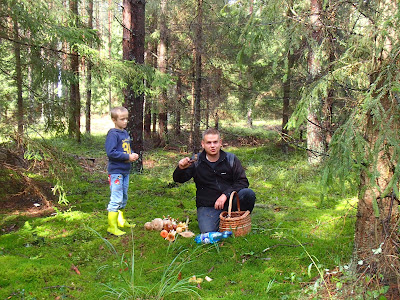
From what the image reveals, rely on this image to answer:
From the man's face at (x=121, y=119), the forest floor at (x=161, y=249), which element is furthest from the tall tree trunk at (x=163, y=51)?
the man's face at (x=121, y=119)

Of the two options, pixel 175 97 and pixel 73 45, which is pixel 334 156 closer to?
pixel 73 45

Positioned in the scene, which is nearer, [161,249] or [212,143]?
[161,249]

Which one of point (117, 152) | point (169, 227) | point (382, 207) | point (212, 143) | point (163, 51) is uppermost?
point (163, 51)

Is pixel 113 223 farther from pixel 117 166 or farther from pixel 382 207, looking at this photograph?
pixel 382 207

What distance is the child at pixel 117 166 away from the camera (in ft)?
15.4

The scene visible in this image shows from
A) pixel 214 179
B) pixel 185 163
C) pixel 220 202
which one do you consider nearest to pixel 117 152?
pixel 185 163

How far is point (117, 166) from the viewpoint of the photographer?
15.7ft

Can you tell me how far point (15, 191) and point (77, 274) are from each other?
3.62 meters

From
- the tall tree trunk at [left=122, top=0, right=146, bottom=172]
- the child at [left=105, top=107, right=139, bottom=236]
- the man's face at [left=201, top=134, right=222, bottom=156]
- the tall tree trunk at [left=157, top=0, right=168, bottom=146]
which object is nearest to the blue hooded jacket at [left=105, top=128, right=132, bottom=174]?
the child at [left=105, top=107, right=139, bottom=236]

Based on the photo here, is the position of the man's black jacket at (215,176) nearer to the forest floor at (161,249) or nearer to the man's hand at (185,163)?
the man's hand at (185,163)

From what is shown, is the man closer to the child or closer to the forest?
the forest

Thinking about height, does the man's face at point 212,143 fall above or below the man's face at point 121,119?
below

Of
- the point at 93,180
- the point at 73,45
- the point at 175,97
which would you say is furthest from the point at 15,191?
the point at 175,97

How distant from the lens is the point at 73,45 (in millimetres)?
5512
